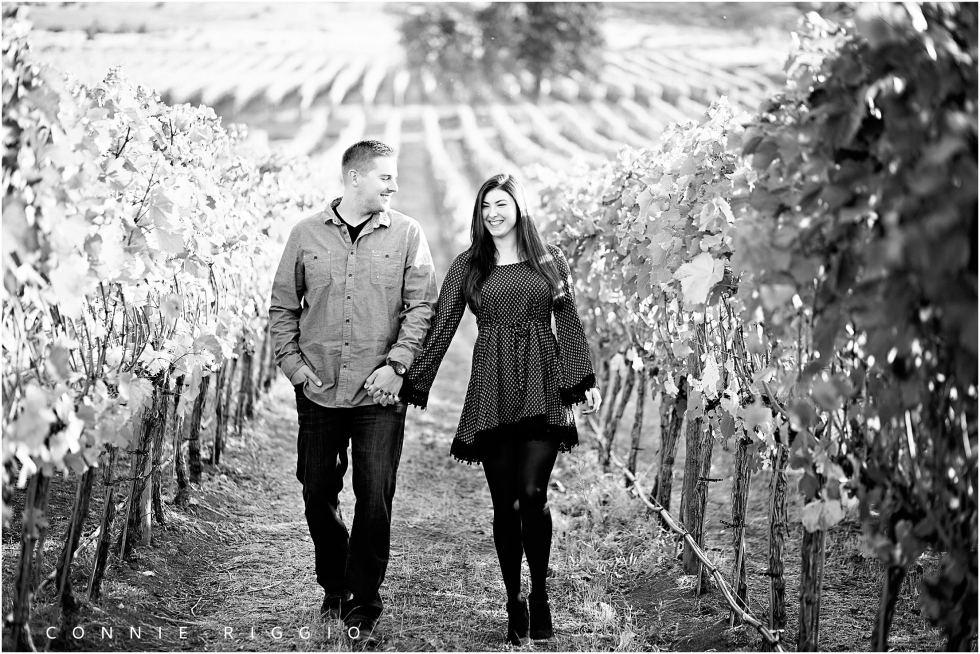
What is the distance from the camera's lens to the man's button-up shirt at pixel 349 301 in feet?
11.6

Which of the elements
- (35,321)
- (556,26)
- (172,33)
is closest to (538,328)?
(35,321)

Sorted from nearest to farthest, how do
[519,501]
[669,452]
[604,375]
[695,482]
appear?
[519,501] < [695,482] < [669,452] < [604,375]

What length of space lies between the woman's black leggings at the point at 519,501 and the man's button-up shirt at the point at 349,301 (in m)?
0.49

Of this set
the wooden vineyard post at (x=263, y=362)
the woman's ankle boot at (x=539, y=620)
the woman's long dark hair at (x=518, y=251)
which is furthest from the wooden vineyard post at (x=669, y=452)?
the wooden vineyard post at (x=263, y=362)

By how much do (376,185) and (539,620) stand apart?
1743 millimetres

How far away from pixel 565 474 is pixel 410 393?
3004 mm

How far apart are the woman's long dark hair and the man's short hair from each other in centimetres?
41

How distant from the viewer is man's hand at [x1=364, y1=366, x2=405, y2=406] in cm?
345

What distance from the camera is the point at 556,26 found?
5697 cm

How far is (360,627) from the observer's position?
346 centimetres

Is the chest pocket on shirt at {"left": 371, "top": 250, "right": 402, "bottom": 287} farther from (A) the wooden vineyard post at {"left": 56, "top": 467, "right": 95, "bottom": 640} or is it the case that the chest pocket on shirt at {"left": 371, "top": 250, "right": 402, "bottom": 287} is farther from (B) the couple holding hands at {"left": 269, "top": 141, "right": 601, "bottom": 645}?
(A) the wooden vineyard post at {"left": 56, "top": 467, "right": 95, "bottom": 640}

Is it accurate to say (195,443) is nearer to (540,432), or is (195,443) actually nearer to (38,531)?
(38,531)

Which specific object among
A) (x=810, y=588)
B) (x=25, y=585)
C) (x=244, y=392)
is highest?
(x=244, y=392)

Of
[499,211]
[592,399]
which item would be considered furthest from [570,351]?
[499,211]
